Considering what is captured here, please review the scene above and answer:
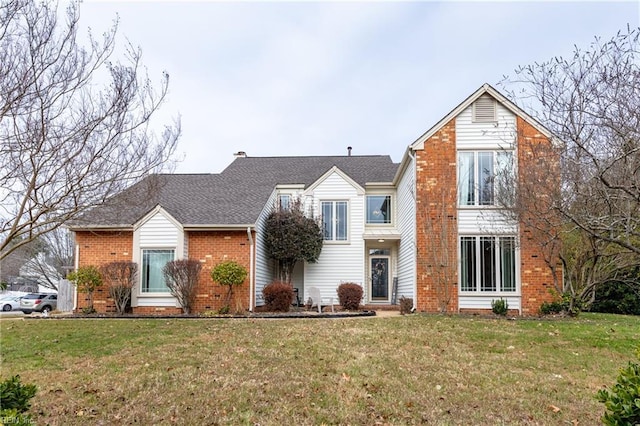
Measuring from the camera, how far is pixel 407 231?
16.7m

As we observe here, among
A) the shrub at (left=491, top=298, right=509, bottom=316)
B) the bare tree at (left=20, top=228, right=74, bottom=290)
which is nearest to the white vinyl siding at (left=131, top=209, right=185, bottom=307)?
the shrub at (left=491, top=298, right=509, bottom=316)

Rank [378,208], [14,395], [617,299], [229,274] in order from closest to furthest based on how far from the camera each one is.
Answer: [14,395], [229,274], [617,299], [378,208]

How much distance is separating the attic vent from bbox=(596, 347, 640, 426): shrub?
12111 mm

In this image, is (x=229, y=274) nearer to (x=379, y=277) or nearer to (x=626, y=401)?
(x=379, y=277)

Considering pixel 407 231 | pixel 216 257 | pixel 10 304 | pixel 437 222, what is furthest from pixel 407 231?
pixel 10 304

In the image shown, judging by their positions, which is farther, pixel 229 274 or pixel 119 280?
pixel 119 280

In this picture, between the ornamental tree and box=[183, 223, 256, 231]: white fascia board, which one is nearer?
box=[183, 223, 256, 231]: white fascia board

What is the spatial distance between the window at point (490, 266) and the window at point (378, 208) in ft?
18.7

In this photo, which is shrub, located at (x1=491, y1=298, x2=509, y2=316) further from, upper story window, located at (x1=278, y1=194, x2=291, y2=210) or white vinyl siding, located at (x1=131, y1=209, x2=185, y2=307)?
white vinyl siding, located at (x1=131, y1=209, x2=185, y2=307)

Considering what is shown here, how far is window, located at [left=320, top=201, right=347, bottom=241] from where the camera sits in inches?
755

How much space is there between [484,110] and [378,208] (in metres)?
6.63

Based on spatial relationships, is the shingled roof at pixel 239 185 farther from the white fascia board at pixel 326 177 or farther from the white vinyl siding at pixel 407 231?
the white vinyl siding at pixel 407 231

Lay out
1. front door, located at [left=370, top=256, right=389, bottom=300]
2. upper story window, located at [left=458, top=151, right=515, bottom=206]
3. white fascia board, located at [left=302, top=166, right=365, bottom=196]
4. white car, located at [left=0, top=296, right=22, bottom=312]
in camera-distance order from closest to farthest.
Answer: upper story window, located at [left=458, top=151, right=515, bottom=206]
white fascia board, located at [left=302, top=166, right=365, bottom=196]
front door, located at [left=370, top=256, right=389, bottom=300]
white car, located at [left=0, top=296, right=22, bottom=312]

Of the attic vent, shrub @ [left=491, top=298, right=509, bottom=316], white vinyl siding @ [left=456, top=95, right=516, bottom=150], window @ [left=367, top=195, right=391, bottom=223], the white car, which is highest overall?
the attic vent
